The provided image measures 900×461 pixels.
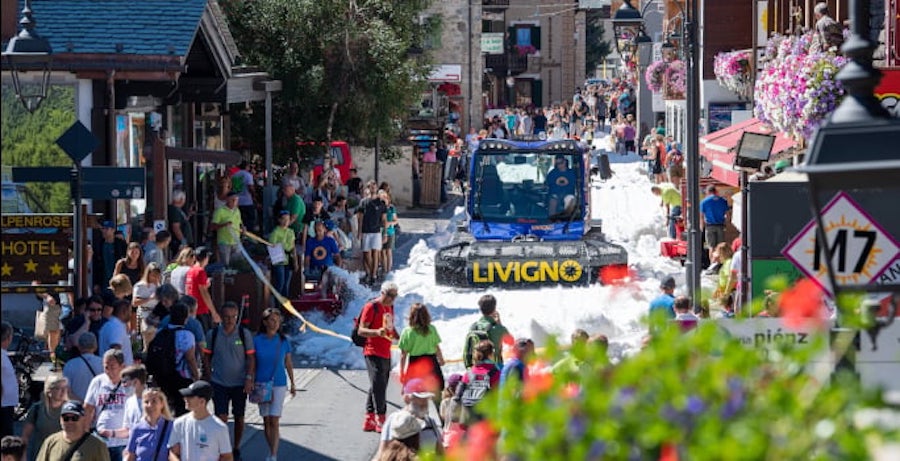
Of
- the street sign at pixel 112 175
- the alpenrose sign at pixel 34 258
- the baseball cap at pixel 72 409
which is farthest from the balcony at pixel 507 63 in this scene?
the baseball cap at pixel 72 409

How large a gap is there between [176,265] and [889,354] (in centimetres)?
1190

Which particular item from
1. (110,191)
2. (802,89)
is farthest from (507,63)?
(110,191)

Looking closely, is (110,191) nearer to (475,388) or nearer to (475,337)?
(475,337)

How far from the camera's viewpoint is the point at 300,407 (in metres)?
18.4

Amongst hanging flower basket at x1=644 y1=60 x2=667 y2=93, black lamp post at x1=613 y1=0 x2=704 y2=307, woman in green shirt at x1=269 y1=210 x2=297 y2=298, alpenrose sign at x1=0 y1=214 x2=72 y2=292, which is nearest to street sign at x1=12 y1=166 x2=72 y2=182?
alpenrose sign at x1=0 y1=214 x2=72 y2=292

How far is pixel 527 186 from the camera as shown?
1163 inches

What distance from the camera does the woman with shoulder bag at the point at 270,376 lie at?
49.8 feet

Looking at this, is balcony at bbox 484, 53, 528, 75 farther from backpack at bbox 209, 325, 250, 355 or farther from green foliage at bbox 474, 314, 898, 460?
green foliage at bbox 474, 314, 898, 460

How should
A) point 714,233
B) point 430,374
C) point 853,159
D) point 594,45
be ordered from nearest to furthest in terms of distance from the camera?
point 853,159 < point 430,374 < point 714,233 < point 594,45

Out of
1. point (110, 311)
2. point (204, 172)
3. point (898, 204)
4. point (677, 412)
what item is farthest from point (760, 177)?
point (677, 412)

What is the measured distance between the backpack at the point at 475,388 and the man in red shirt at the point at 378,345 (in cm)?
284

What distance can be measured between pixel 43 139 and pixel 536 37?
69.5 meters

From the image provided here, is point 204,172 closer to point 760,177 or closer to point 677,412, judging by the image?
point 760,177

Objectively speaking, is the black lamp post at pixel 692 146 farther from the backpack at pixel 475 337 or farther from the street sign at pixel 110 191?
the street sign at pixel 110 191
